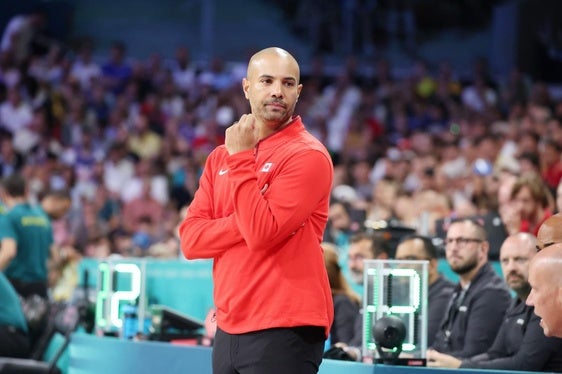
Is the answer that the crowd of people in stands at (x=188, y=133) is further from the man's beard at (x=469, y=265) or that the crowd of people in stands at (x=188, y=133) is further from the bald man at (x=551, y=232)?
the bald man at (x=551, y=232)

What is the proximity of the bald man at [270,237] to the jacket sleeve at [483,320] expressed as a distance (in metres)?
2.79

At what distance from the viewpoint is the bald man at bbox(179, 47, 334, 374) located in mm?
4617

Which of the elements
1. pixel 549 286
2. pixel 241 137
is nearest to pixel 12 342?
pixel 241 137

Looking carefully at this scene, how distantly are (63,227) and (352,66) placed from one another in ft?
17.7

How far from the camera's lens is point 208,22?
2017 cm

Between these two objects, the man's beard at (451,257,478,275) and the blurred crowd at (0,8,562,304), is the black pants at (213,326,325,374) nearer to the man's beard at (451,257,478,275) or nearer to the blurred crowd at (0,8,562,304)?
→ the man's beard at (451,257,478,275)

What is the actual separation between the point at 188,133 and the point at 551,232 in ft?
41.1

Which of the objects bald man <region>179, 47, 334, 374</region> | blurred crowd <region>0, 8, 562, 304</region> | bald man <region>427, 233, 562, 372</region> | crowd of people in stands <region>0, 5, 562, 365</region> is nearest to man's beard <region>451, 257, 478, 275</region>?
Answer: bald man <region>427, 233, 562, 372</region>

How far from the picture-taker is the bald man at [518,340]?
6605 millimetres

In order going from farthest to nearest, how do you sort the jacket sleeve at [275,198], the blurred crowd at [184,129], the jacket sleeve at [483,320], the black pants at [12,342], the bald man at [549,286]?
the blurred crowd at [184,129]
the black pants at [12,342]
the jacket sleeve at [483,320]
the jacket sleeve at [275,198]
the bald man at [549,286]

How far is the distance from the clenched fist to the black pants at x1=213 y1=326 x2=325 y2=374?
703mm

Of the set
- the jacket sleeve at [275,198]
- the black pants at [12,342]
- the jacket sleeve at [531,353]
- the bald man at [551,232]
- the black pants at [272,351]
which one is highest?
the jacket sleeve at [275,198]

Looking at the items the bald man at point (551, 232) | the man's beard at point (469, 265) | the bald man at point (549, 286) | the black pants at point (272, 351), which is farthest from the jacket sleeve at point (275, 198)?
the man's beard at point (469, 265)

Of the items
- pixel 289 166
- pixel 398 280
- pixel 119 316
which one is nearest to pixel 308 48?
pixel 119 316
